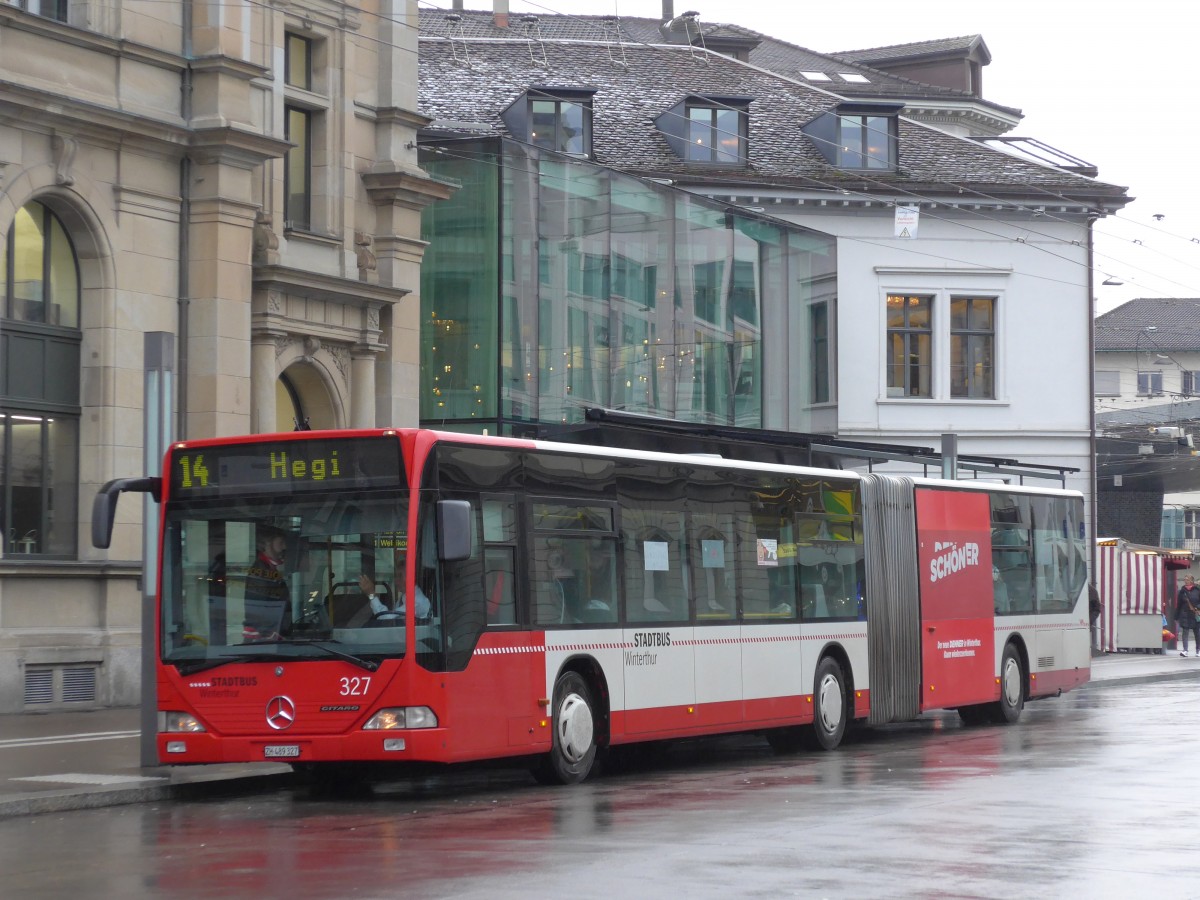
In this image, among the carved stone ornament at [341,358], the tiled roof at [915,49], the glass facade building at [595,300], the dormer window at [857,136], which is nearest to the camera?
the carved stone ornament at [341,358]

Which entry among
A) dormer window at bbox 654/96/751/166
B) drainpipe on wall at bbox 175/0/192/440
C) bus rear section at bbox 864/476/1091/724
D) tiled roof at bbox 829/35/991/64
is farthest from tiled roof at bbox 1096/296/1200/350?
drainpipe on wall at bbox 175/0/192/440

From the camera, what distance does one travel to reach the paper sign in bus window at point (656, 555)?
1673 cm

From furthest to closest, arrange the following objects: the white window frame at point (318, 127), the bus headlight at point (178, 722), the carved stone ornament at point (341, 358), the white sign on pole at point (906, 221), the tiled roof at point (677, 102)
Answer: the tiled roof at point (677, 102), the white sign on pole at point (906, 221), the carved stone ornament at point (341, 358), the white window frame at point (318, 127), the bus headlight at point (178, 722)

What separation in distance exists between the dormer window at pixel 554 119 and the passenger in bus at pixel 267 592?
26.3 m

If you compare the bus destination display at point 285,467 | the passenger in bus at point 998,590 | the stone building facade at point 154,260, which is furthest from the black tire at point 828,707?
the stone building facade at point 154,260

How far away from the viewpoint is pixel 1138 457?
5316 centimetres

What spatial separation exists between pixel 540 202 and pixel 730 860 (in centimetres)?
2197

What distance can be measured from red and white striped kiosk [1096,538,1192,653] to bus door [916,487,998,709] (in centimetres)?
2172

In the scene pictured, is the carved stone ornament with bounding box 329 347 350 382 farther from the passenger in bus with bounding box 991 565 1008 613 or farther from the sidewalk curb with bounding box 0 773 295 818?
the sidewalk curb with bounding box 0 773 295 818

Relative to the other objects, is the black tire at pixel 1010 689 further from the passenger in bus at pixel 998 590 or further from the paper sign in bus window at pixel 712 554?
the paper sign in bus window at pixel 712 554

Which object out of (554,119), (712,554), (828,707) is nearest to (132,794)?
(712,554)

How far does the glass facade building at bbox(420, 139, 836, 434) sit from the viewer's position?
100 ft

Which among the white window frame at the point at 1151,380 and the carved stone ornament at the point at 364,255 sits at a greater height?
the white window frame at the point at 1151,380

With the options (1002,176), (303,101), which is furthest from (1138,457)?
(303,101)
